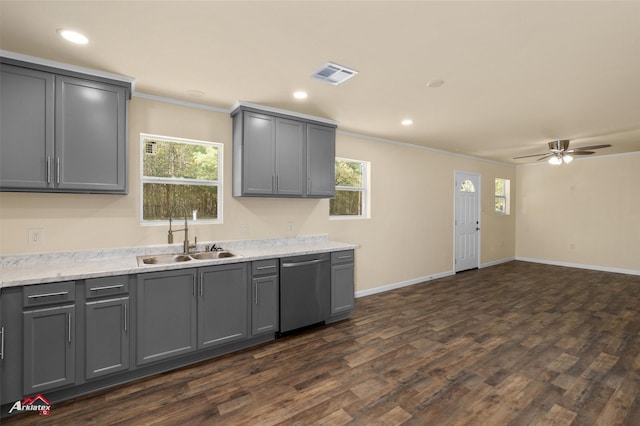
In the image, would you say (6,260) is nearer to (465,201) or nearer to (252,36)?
(252,36)

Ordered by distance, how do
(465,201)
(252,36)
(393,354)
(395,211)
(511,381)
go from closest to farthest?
(252,36)
(511,381)
(393,354)
(395,211)
(465,201)

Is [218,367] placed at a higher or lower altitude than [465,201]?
lower

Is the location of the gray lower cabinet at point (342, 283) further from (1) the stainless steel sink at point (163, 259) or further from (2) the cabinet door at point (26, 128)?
(2) the cabinet door at point (26, 128)

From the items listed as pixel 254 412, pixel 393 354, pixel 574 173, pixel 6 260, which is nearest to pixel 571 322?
pixel 393 354

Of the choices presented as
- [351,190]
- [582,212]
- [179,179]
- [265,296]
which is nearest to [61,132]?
[179,179]

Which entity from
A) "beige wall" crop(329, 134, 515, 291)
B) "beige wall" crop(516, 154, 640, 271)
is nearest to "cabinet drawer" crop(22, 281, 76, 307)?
"beige wall" crop(329, 134, 515, 291)

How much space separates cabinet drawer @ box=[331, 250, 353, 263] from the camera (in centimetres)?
374

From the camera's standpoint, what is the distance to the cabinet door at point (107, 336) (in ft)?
7.62

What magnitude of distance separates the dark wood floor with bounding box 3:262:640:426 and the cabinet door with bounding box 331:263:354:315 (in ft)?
0.69

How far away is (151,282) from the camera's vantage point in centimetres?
255

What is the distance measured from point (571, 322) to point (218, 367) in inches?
166

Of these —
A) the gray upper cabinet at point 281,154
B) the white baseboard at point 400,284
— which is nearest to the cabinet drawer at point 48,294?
the gray upper cabinet at point 281,154
